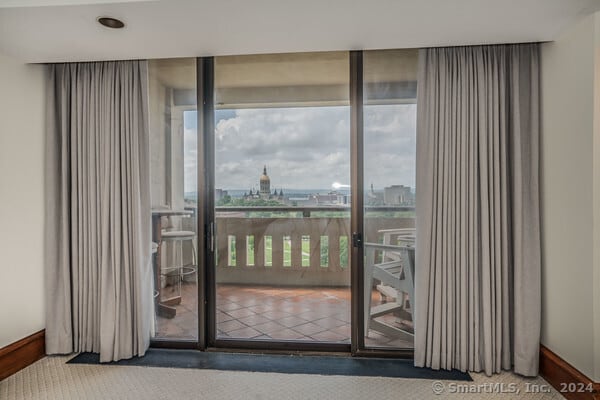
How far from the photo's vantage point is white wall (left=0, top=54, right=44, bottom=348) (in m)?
2.64

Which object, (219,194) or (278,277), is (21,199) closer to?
(219,194)

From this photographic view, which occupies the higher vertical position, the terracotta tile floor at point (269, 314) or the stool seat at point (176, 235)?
the stool seat at point (176, 235)

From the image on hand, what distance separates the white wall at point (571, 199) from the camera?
84.1 inches

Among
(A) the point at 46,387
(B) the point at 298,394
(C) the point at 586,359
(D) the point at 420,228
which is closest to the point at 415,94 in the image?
(D) the point at 420,228

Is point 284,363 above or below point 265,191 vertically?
below

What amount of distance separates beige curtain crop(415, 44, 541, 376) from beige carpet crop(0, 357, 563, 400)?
0.73 feet

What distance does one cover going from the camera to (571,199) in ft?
7.54

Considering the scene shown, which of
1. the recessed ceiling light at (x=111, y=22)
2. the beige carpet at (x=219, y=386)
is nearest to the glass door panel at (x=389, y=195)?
the beige carpet at (x=219, y=386)

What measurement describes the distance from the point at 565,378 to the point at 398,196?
149 centimetres

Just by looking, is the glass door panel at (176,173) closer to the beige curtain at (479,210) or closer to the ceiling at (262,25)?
the ceiling at (262,25)

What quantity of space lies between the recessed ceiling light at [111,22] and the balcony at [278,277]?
4.58 feet

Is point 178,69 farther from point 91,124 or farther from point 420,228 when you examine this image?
point 420,228

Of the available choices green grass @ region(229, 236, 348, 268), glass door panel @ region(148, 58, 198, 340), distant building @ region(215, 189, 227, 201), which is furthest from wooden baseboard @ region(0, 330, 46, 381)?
distant building @ region(215, 189, 227, 201)

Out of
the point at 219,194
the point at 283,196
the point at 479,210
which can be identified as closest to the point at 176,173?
the point at 219,194
